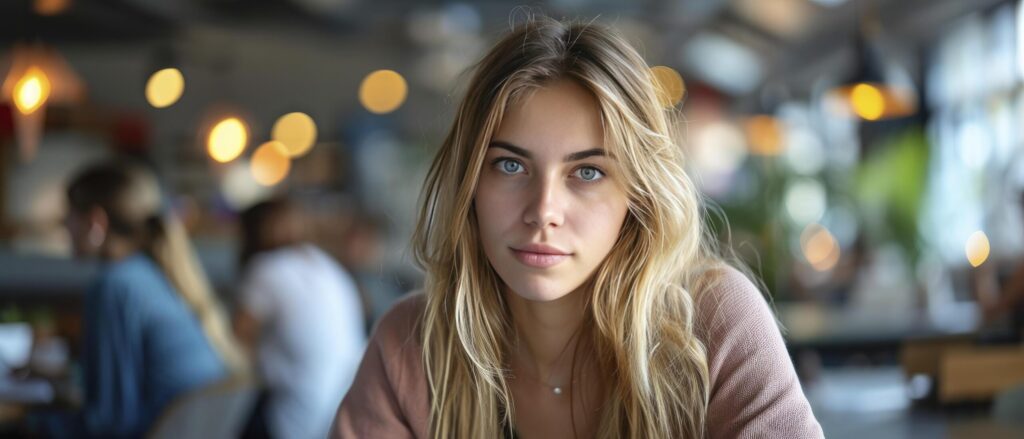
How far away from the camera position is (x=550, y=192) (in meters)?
1.41

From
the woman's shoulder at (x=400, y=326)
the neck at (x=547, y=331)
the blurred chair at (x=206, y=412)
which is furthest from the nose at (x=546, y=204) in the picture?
the blurred chair at (x=206, y=412)

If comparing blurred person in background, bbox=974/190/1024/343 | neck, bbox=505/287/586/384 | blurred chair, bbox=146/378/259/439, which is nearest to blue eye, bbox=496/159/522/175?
neck, bbox=505/287/586/384

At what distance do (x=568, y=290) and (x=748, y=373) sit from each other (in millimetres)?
274

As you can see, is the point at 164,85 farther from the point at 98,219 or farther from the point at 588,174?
the point at 588,174

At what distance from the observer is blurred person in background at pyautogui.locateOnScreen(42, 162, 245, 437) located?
3322 mm

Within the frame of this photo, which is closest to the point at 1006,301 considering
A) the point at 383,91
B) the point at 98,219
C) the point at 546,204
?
the point at 98,219

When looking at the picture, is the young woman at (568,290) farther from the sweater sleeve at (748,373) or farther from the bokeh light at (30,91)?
the bokeh light at (30,91)

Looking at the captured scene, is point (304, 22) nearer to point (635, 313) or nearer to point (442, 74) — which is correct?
point (442, 74)

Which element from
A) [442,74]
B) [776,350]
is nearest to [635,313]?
[776,350]

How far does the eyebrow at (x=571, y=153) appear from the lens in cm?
142

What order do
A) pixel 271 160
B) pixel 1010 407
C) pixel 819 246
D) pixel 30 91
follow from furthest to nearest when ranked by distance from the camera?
pixel 819 246
pixel 271 160
pixel 30 91
pixel 1010 407

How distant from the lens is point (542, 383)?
1.63 m

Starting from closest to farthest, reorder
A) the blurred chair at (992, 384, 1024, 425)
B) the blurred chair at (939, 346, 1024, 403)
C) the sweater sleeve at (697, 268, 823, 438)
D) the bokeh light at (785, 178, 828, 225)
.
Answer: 1. the sweater sleeve at (697, 268, 823, 438)
2. the blurred chair at (992, 384, 1024, 425)
3. the blurred chair at (939, 346, 1024, 403)
4. the bokeh light at (785, 178, 828, 225)

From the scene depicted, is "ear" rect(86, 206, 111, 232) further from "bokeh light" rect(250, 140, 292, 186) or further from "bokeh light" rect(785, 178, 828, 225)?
"bokeh light" rect(785, 178, 828, 225)
